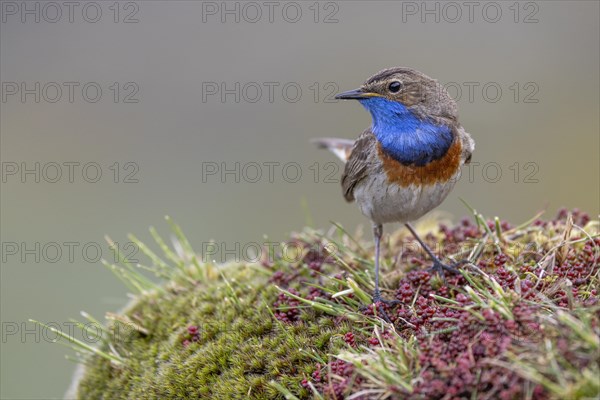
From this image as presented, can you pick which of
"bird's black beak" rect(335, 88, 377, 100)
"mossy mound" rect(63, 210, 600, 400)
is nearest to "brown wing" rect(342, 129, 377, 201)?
"bird's black beak" rect(335, 88, 377, 100)

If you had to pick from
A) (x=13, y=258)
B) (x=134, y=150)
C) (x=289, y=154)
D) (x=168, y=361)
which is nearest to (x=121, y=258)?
(x=168, y=361)

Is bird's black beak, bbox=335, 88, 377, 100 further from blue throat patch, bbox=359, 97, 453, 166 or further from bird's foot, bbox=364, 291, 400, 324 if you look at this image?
bird's foot, bbox=364, 291, 400, 324

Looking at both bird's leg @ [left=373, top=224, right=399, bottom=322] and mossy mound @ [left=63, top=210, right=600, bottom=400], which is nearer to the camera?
mossy mound @ [left=63, top=210, right=600, bottom=400]

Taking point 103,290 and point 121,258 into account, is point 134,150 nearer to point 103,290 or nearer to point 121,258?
point 103,290

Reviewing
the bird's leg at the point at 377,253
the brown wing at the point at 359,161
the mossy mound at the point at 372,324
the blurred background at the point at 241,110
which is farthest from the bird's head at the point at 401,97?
the blurred background at the point at 241,110

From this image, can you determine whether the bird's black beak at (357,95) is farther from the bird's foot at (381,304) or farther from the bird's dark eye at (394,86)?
the bird's foot at (381,304)

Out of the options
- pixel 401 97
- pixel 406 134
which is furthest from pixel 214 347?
pixel 401 97
